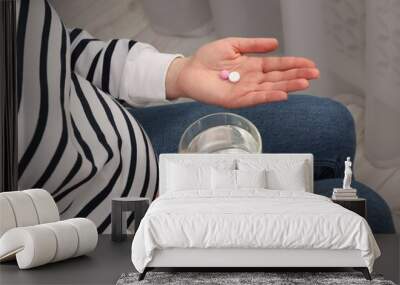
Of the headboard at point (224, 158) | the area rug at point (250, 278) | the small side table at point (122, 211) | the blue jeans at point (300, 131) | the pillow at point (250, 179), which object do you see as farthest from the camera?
the blue jeans at point (300, 131)

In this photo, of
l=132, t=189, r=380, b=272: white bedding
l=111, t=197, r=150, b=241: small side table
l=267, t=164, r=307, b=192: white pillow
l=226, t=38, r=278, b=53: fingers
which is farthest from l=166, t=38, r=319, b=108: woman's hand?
l=132, t=189, r=380, b=272: white bedding

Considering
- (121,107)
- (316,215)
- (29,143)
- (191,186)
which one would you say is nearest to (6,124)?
(29,143)

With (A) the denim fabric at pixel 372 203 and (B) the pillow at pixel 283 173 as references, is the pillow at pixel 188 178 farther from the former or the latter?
(A) the denim fabric at pixel 372 203

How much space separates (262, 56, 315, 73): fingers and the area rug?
204 cm

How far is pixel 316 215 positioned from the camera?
4.12m

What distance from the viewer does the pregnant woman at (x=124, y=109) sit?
5.81 m

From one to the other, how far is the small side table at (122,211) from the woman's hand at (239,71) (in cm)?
90

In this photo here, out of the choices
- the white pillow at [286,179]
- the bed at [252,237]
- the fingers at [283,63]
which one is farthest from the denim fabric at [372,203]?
the bed at [252,237]

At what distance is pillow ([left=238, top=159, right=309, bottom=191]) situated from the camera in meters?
5.48

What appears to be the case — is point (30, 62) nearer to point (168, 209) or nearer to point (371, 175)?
point (168, 209)

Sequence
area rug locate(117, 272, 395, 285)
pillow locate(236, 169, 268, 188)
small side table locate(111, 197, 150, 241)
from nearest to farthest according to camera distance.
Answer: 1. area rug locate(117, 272, 395, 285)
2. pillow locate(236, 169, 268, 188)
3. small side table locate(111, 197, 150, 241)

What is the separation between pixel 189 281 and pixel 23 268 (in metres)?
1.04

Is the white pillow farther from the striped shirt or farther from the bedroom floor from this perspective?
the striped shirt

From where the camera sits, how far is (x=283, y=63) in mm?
5867
